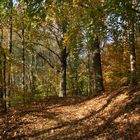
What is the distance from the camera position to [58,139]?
1260 centimetres

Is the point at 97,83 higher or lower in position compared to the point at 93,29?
lower

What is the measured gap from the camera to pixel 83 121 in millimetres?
14281

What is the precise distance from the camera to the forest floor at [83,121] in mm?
11909

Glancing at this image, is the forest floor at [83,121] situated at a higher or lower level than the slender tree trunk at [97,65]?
lower

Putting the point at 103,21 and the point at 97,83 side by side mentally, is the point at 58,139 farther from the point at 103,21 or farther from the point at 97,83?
the point at 97,83

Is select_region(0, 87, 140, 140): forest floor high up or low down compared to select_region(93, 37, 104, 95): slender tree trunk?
down

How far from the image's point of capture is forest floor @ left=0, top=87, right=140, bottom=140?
11.9 m

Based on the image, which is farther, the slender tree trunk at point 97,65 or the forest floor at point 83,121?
the slender tree trunk at point 97,65

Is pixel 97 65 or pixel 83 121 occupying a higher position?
pixel 97 65

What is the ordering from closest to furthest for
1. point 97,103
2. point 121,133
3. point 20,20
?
point 121,133 < point 97,103 < point 20,20

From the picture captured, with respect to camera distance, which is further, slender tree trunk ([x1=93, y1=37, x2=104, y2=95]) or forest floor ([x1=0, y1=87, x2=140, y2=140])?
slender tree trunk ([x1=93, y1=37, x2=104, y2=95])

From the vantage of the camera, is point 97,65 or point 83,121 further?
point 97,65

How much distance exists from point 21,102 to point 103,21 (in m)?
12.7

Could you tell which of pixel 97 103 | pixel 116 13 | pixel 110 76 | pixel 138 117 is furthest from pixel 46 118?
pixel 110 76
